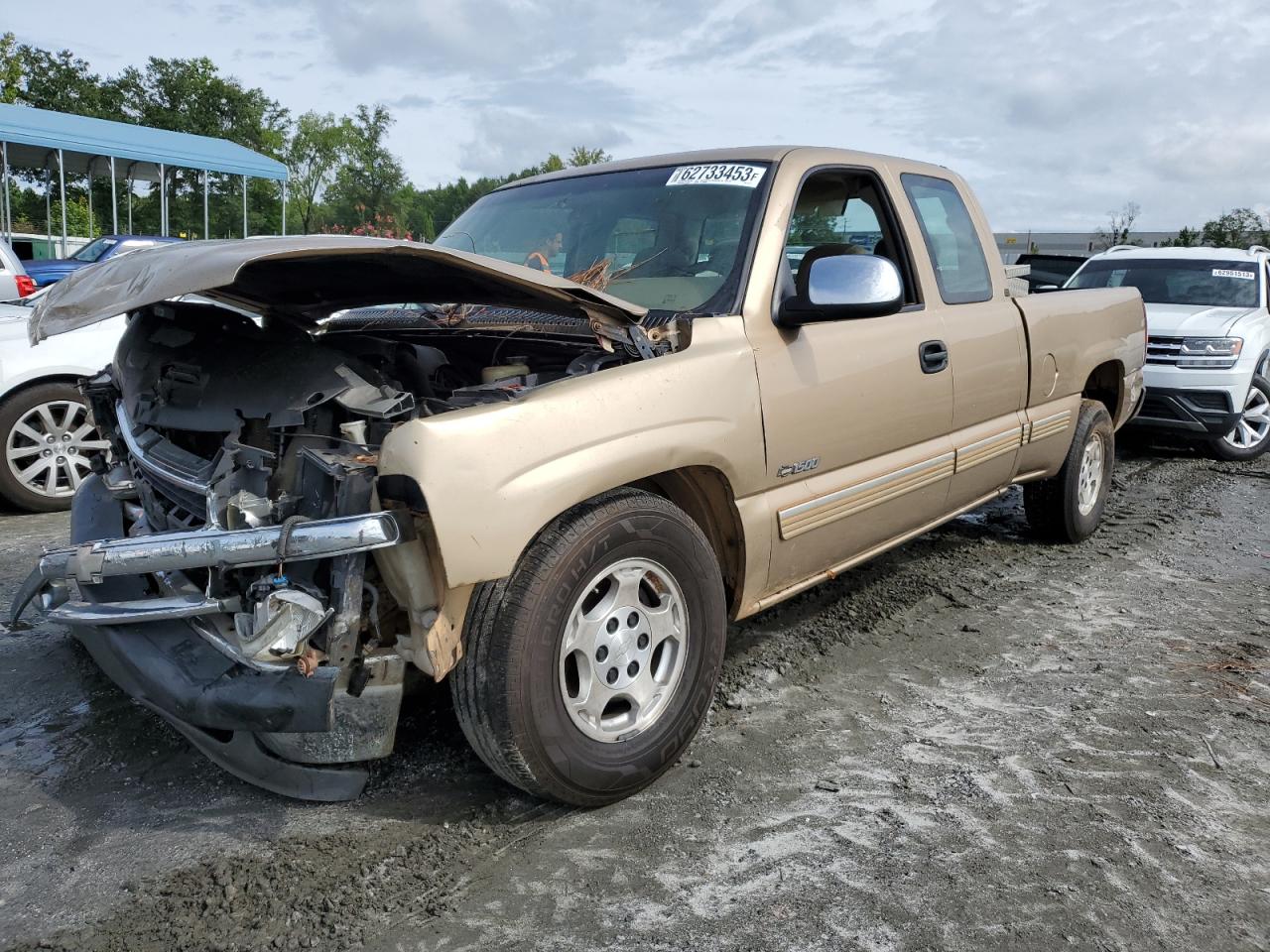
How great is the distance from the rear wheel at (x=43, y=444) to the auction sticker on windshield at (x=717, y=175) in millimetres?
3916

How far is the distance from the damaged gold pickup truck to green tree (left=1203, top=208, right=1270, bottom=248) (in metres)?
27.7

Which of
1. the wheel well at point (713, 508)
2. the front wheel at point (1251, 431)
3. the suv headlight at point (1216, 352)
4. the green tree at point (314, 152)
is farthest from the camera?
the green tree at point (314, 152)

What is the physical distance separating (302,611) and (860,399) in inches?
80.6

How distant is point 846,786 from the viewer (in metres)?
2.86

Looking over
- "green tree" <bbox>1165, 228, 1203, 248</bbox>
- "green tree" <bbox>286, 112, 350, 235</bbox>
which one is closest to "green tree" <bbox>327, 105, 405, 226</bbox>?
"green tree" <bbox>286, 112, 350, 235</bbox>

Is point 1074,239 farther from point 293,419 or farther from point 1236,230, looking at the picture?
point 293,419

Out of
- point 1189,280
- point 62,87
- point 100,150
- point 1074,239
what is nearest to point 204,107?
point 62,87

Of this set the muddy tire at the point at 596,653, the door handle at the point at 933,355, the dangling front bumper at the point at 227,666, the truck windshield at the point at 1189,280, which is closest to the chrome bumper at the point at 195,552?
the dangling front bumper at the point at 227,666

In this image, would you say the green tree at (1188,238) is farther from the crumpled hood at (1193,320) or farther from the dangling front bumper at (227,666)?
the dangling front bumper at (227,666)

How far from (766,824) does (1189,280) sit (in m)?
8.73

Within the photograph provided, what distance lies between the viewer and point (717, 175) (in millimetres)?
3521

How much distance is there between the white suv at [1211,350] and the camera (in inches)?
322

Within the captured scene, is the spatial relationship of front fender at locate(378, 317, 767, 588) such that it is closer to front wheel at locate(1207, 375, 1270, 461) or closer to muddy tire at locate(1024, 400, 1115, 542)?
muddy tire at locate(1024, 400, 1115, 542)

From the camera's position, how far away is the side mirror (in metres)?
3.13
